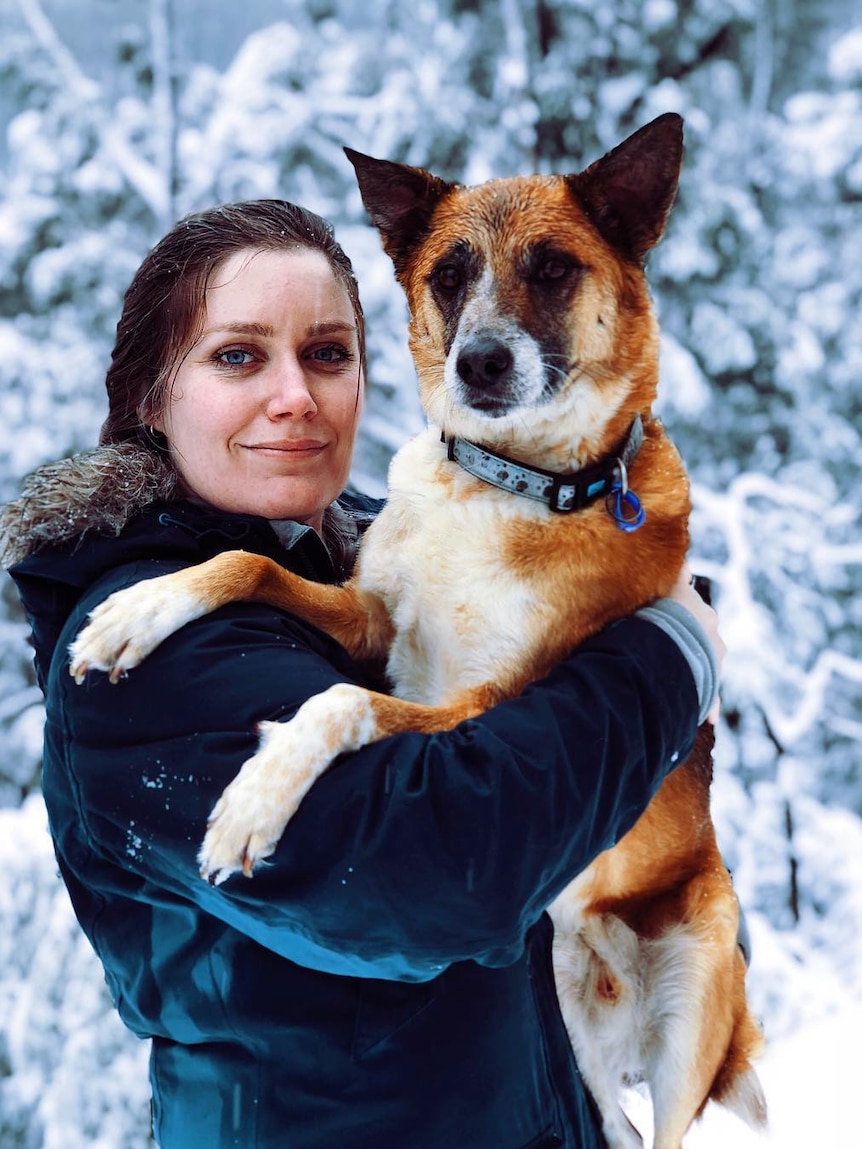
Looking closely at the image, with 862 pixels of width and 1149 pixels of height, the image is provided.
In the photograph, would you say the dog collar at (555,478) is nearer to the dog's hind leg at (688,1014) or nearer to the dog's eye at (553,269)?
the dog's eye at (553,269)

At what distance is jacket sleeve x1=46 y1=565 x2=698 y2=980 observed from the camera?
936 millimetres

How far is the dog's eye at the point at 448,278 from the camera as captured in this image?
1.66 m

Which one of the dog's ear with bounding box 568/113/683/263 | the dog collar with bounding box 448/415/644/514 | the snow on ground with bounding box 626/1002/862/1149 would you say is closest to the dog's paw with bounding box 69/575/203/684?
the dog collar with bounding box 448/415/644/514

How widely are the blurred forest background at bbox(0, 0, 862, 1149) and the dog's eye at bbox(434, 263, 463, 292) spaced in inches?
97.4

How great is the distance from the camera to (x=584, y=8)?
4227 millimetres

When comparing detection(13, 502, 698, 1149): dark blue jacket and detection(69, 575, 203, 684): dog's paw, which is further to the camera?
detection(69, 575, 203, 684): dog's paw

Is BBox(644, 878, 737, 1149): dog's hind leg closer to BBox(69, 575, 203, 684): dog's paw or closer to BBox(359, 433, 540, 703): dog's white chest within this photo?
BBox(359, 433, 540, 703): dog's white chest

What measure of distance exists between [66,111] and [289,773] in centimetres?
404

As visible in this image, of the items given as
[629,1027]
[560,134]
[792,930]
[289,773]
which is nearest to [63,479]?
[289,773]

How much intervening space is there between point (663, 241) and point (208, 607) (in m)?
3.42

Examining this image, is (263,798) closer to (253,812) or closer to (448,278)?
(253,812)

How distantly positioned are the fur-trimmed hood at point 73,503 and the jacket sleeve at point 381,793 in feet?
0.48

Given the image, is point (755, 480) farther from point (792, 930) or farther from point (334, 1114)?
point (334, 1114)

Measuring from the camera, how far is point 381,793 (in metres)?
0.96
